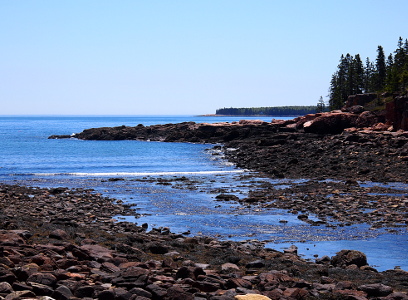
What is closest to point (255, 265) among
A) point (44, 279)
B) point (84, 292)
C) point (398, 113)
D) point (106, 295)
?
point (106, 295)

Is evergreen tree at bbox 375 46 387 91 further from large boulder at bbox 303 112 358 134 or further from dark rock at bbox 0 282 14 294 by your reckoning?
dark rock at bbox 0 282 14 294

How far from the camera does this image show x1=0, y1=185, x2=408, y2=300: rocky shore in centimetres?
998

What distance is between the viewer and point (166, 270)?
1229cm

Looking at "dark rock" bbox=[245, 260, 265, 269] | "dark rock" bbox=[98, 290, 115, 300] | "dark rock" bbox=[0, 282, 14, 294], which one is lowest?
"dark rock" bbox=[245, 260, 265, 269]

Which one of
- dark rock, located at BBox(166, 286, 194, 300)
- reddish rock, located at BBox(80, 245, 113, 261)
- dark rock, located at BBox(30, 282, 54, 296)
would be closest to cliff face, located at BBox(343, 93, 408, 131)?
reddish rock, located at BBox(80, 245, 113, 261)

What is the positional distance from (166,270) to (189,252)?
4.24 meters

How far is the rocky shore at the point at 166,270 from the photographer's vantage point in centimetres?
998

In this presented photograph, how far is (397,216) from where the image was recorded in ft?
80.8

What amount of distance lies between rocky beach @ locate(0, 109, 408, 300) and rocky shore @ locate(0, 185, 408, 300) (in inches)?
1.0

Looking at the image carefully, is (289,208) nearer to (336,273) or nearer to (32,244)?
(336,273)

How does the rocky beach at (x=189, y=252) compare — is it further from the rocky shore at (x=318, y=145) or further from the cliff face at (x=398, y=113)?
the cliff face at (x=398, y=113)

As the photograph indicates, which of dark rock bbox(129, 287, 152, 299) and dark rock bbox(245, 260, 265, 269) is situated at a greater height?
dark rock bbox(129, 287, 152, 299)

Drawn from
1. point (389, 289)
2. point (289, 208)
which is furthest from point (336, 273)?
point (289, 208)

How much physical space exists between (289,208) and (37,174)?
28.8 meters
